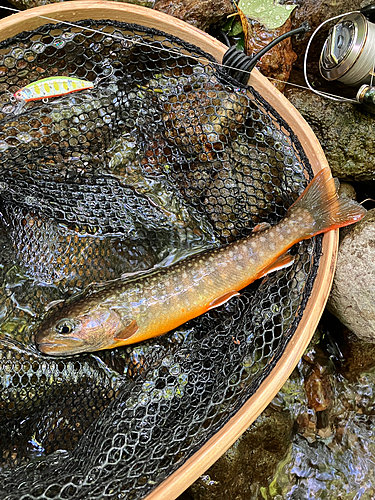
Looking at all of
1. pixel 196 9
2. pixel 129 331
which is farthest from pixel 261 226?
pixel 196 9

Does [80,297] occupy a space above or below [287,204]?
below

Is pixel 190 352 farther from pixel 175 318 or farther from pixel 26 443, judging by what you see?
pixel 26 443

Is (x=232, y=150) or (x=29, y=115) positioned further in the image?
(x=232, y=150)

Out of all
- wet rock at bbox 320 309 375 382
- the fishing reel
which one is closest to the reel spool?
the fishing reel

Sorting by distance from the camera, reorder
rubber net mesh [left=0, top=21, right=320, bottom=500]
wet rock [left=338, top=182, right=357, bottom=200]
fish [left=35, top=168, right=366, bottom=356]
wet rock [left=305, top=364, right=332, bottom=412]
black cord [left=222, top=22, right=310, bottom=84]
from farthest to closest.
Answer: wet rock [left=305, top=364, right=332, bottom=412] → wet rock [left=338, top=182, right=357, bottom=200] → fish [left=35, top=168, right=366, bottom=356] → rubber net mesh [left=0, top=21, right=320, bottom=500] → black cord [left=222, top=22, right=310, bottom=84]

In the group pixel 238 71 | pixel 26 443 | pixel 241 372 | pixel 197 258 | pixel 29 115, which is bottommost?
pixel 26 443

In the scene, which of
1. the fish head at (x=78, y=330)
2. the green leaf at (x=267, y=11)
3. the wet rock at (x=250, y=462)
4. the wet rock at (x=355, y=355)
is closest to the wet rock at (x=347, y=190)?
the wet rock at (x=355, y=355)

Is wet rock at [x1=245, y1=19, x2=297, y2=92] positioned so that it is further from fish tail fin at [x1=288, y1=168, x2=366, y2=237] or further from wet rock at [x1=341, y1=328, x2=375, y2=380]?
wet rock at [x1=341, y1=328, x2=375, y2=380]

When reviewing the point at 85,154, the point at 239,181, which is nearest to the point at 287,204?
the point at 239,181
